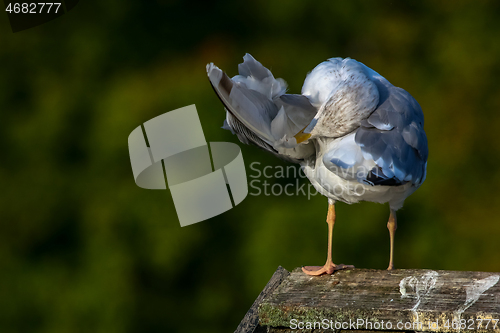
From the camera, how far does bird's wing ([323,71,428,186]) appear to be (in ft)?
4.36

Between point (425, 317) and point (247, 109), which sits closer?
point (425, 317)

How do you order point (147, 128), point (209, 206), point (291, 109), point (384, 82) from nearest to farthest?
1. point (291, 109)
2. point (384, 82)
3. point (147, 128)
4. point (209, 206)

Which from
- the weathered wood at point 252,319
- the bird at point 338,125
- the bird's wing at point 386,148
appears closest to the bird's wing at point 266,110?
the bird at point 338,125

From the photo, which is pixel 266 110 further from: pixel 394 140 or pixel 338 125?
pixel 394 140

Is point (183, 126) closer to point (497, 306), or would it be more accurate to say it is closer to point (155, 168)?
point (155, 168)

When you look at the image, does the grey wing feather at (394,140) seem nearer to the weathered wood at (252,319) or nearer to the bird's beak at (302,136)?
the bird's beak at (302,136)

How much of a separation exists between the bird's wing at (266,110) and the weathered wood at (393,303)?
16.0 inches

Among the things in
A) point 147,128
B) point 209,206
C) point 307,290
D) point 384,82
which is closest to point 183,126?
point 147,128

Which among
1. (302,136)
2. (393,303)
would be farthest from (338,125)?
(393,303)

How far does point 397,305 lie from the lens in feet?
3.56

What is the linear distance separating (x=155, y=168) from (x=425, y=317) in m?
1.44

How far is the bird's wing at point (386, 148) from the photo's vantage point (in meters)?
1.33

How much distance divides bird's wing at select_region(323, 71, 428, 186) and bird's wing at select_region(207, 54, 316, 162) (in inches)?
5.2

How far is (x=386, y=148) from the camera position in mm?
1342
